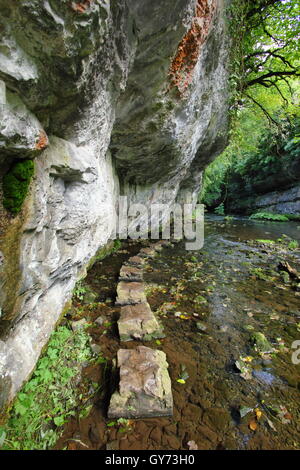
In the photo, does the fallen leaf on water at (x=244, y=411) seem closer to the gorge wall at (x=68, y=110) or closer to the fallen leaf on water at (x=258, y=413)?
the fallen leaf on water at (x=258, y=413)

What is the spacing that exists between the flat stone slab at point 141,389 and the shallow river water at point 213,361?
95 millimetres

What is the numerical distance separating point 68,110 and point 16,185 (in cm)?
109

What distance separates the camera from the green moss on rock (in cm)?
188

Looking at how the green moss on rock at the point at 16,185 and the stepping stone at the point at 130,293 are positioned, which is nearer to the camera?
the green moss on rock at the point at 16,185

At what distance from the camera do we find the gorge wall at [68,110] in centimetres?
167

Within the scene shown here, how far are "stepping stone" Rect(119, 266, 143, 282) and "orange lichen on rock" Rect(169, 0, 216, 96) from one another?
4.18m

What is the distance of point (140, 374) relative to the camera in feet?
8.46

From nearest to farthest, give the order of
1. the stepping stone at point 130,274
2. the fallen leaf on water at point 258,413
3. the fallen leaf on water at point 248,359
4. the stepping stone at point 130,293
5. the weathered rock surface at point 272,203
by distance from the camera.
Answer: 1. the fallen leaf on water at point 258,413
2. the fallen leaf on water at point 248,359
3. the stepping stone at point 130,293
4. the stepping stone at point 130,274
5. the weathered rock surface at point 272,203

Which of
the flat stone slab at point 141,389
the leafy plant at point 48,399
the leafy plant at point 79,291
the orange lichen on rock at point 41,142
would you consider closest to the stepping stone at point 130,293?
the leafy plant at point 79,291

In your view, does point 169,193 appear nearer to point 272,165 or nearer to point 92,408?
point 92,408

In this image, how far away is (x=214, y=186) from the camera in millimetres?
25891

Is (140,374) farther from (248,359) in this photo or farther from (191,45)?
(191,45)

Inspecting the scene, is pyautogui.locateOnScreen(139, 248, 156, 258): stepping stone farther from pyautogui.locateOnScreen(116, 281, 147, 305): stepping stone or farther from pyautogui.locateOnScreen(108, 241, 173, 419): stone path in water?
pyautogui.locateOnScreen(108, 241, 173, 419): stone path in water

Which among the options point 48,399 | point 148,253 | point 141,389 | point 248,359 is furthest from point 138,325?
point 148,253
